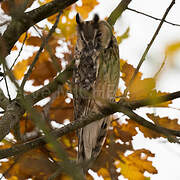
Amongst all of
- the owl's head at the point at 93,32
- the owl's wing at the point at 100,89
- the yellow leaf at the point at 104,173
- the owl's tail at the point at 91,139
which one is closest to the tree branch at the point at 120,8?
the owl's head at the point at 93,32

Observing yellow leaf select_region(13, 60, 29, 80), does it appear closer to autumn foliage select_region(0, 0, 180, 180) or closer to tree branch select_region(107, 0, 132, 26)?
autumn foliage select_region(0, 0, 180, 180)

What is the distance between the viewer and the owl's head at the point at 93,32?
3.27 meters

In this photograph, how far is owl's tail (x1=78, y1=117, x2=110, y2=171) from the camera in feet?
11.0

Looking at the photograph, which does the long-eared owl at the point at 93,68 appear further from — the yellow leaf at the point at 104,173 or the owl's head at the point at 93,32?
the yellow leaf at the point at 104,173

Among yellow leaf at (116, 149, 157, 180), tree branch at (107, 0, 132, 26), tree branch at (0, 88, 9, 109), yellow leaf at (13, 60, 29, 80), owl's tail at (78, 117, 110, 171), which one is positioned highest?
yellow leaf at (13, 60, 29, 80)

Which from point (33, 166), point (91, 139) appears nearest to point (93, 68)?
point (91, 139)

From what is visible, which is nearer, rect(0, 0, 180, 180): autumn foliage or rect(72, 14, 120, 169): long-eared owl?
rect(0, 0, 180, 180): autumn foliage

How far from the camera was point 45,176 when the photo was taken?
288cm

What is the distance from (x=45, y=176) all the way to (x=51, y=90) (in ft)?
2.38

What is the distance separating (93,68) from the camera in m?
3.33

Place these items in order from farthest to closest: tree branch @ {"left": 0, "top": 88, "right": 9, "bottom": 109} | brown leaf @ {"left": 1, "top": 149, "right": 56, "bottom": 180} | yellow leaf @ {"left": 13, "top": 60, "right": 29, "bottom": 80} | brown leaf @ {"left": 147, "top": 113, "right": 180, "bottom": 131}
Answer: yellow leaf @ {"left": 13, "top": 60, "right": 29, "bottom": 80}, tree branch @ {"left": 0, "top": 88, "right": 9, "bottom": 109}, brown leaf @ {"left": 147, "top": 113, "right": 180, "bottom": 131}, brown leaf @ {"left": 1, "top": 149, "right": 56, "bottom": 180}

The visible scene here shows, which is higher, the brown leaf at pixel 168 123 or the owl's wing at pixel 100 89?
the owl's wing at pixel 100 89

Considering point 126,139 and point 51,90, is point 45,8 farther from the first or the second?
point 126,139

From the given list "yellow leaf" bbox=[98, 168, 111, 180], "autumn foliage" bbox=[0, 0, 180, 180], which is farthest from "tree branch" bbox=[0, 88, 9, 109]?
"yellow leaf" bbox=[98, 168, 111, 180]
